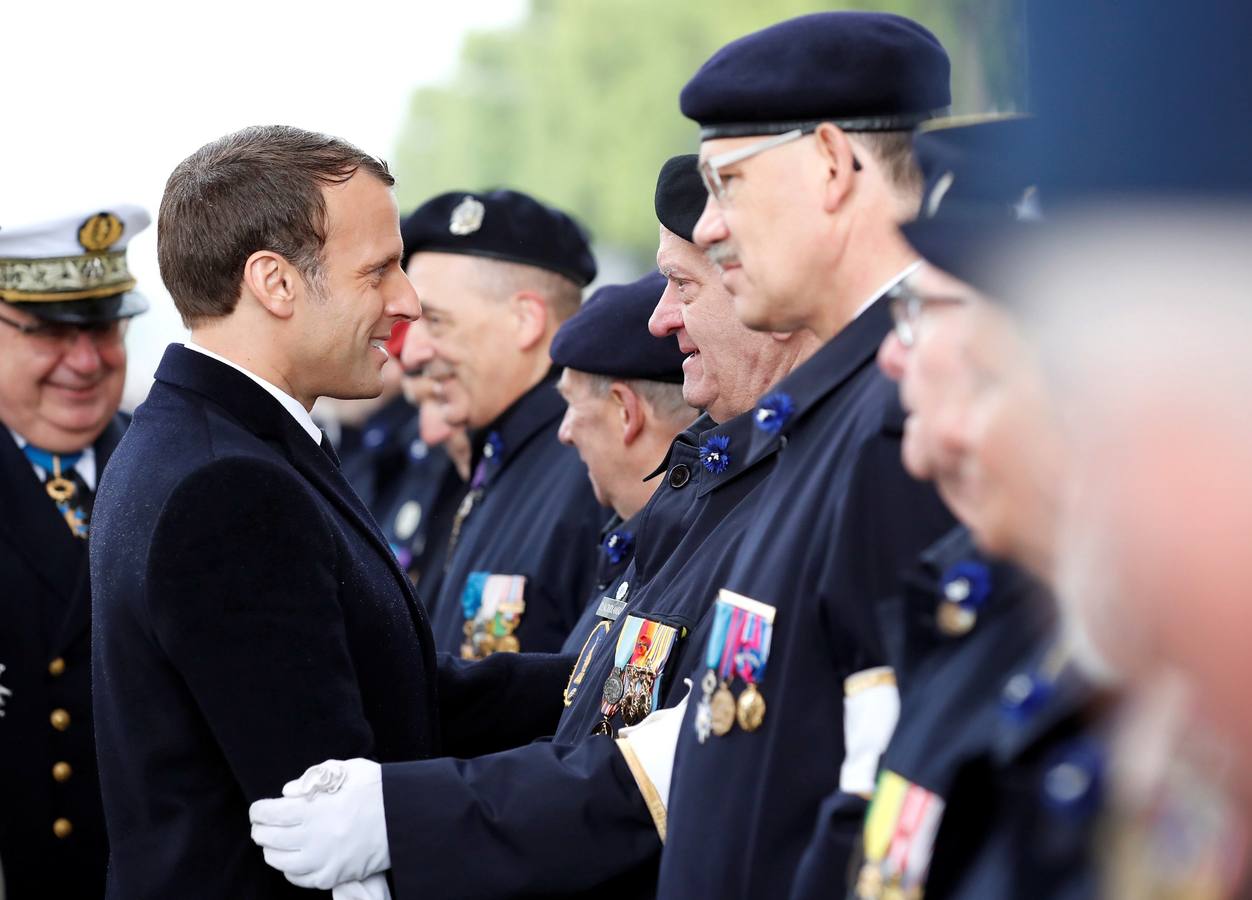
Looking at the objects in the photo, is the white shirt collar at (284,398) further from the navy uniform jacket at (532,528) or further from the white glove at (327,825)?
the navy uniform jacket at (532,528)

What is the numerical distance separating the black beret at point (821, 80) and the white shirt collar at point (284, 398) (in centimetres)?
94

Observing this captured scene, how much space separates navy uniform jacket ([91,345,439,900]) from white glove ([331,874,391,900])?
13 centimetres

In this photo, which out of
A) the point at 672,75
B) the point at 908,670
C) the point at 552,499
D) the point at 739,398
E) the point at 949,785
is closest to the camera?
the point at 949,785

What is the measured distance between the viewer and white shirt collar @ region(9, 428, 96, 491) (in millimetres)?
4719

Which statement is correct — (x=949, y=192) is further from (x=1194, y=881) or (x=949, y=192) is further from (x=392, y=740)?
(x=392, y=740)

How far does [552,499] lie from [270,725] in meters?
2.42

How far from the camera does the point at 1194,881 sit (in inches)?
58.4

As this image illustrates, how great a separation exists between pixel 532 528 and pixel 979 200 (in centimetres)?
325

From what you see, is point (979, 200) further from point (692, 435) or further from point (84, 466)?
point (84, 466)

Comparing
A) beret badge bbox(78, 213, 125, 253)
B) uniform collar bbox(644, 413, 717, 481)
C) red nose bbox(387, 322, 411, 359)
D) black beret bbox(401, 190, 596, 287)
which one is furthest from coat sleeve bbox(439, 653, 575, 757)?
red nose bbox(387, 322, 411, 359)

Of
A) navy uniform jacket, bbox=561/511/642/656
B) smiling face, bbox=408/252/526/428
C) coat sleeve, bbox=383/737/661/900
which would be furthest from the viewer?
smiling face, bbox=408/252/526/428

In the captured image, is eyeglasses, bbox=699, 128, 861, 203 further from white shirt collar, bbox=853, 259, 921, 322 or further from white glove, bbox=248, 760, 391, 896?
white glove, bbox=248, 760, 391, 896

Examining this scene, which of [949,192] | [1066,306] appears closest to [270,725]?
[949,192]

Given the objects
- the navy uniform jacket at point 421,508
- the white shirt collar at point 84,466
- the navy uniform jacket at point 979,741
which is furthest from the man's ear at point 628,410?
the navy uniform jacket at point 979,741
